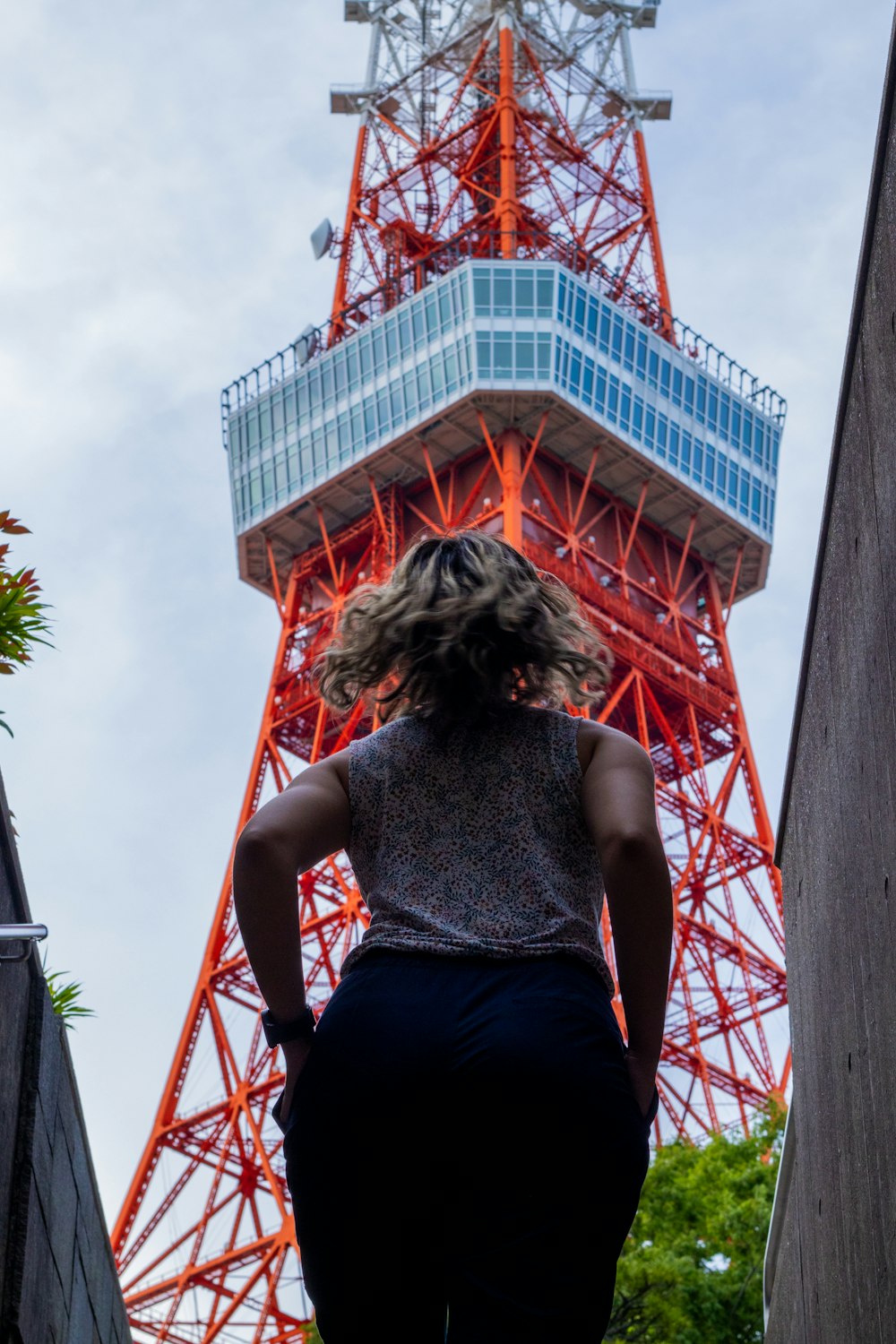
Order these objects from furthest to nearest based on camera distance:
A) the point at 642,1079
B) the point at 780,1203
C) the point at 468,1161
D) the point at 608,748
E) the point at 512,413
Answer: the point at 512,413 → the point at 780,1203 → the point at 608,748 → the point at 642,1079 → the point at 468,1161

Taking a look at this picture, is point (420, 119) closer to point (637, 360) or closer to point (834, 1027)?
point (637, 360)

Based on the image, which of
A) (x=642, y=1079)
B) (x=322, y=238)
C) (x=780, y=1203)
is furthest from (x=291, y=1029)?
(x=322, y=238)

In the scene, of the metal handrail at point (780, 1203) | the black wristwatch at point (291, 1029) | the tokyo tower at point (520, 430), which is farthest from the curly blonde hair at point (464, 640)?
the tokyo tower at point (520, 430)

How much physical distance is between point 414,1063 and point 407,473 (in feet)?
158

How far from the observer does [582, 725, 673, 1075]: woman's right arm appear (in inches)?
125

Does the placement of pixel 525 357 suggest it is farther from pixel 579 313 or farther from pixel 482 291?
pixel 579 313

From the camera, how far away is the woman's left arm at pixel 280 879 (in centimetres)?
327

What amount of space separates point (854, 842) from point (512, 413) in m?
45.2

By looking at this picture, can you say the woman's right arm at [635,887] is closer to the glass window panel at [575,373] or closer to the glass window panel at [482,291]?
the glass window panel at [575,373]

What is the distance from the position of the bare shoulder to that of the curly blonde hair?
0.27 feet

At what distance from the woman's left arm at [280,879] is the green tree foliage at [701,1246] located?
37.9ft

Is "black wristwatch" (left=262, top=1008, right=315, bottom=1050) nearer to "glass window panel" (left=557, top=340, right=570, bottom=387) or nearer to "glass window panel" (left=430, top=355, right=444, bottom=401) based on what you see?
"glass window panel" (left=557, top=340, right=570, bottom=387)

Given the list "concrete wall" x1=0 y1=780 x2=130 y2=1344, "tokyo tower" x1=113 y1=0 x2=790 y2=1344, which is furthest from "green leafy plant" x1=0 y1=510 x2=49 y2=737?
"tokyo tower" x1=113 y1=0 x2=790 y2=1344

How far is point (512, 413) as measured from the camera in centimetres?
4906
